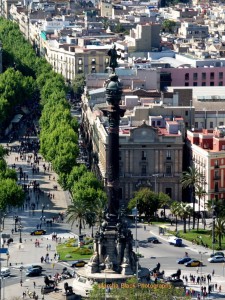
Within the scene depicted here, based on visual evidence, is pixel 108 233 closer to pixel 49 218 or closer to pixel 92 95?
pixel 49 218

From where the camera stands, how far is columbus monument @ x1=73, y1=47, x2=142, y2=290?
107000 mm

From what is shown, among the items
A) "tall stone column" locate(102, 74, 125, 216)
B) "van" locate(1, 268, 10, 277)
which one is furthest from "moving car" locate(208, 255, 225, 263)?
"van" locate(1, 268, 10, 277)

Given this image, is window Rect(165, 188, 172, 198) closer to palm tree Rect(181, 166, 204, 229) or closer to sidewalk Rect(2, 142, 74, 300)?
palm tree Rect(181, 166, 204, 229)

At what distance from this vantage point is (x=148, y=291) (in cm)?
9369

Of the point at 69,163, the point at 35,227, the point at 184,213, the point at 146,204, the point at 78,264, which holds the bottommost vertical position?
the point at 35,227

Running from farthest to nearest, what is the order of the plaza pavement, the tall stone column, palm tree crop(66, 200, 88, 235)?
palm tree crop(66, 200, 88, 235) → the plaza pavement → the tall stone column

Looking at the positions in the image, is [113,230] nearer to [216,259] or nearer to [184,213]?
[216,259]

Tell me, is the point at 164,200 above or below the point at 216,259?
above

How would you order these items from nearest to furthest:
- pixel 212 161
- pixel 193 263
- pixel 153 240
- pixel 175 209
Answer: pixel 193 263 < pixel 153 240 < pixel 175 209 < pixel 212 161

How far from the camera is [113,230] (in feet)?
354

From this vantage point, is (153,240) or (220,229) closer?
(220,229)

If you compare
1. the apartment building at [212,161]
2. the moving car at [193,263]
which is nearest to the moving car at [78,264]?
the moving car at [193,263]

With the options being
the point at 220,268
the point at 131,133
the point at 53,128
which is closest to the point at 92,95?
the point at 53,128

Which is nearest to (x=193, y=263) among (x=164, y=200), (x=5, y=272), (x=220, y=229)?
(x=220, y=229)
